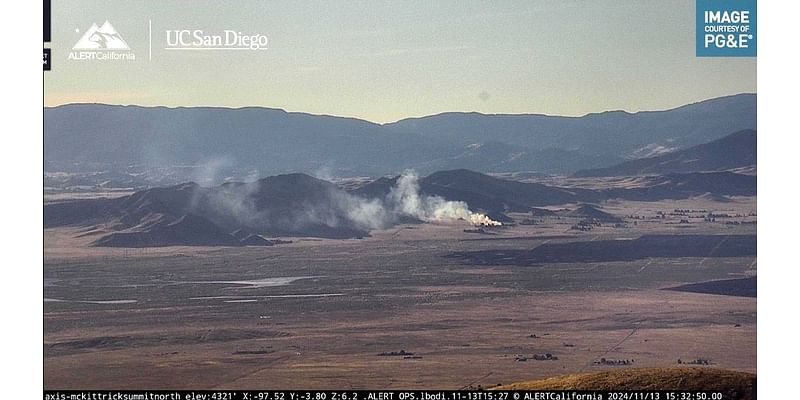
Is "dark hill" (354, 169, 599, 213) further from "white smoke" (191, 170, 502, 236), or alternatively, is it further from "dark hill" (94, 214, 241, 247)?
"dark hill" (94, 214, 241, 247)

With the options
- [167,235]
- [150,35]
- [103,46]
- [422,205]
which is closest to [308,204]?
[422,205]

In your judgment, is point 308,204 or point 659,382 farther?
point 308,204

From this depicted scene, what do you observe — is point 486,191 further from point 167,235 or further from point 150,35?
point 150,35

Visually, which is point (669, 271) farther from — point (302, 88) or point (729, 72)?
point (302, 88)

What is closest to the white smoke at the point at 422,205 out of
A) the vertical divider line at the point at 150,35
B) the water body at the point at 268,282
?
the water body at the point at 268,282

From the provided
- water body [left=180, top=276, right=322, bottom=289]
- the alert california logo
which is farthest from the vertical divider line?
water body [left=180, top=276, right=322, bottom=289]

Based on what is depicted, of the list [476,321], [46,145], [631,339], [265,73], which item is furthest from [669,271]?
[46,145]
